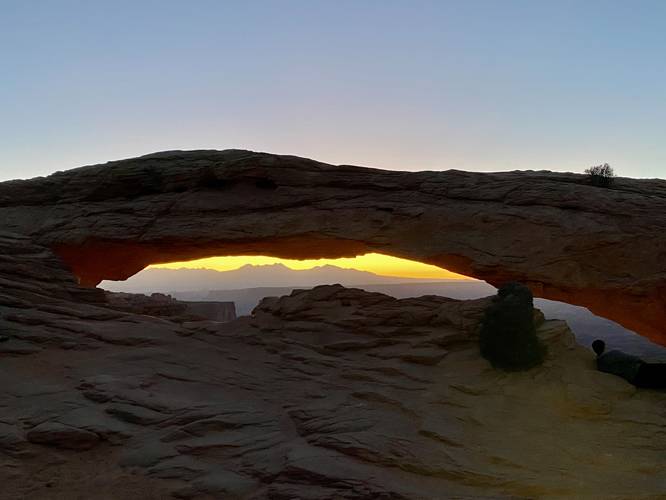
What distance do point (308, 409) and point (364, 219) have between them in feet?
31.2

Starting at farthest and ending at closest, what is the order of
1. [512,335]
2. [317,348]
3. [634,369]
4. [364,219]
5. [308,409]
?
[364,219]
[317,348]
[512,335]
[634,369]
[308,409]

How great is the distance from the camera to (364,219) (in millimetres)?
20797

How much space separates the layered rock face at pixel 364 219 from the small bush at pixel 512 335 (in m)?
2.80

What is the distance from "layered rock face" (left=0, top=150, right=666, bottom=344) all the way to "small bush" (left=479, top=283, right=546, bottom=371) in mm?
2795

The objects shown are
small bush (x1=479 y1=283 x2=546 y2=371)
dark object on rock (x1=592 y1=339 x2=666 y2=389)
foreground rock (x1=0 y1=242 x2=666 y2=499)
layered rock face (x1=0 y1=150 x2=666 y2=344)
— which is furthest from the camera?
layered rock face (x1=0 y1=150 x2=666 y2=344)

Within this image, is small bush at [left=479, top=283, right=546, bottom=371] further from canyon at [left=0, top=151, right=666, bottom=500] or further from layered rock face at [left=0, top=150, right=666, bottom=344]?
layered rock face at [left=0, top=150, right=666, bottom=344]

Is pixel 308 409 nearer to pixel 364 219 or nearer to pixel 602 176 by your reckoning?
pixel 364 219

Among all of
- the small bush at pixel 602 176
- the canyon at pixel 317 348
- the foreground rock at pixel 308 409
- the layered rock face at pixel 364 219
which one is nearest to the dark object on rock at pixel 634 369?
the foreground rock at pixel 308 409

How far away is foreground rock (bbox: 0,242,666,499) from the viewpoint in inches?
409

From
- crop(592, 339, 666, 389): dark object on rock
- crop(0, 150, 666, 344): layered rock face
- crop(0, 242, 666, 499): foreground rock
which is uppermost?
crop(0, 150, 666, 344): layered rock face

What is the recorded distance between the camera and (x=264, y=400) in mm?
14125

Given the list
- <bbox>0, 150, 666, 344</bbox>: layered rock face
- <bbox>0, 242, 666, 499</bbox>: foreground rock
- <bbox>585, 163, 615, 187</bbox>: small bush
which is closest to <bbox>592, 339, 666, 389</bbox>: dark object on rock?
<bbox>0, 242, 666, 499</bbox>: foreground rock

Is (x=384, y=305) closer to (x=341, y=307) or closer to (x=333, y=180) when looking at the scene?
(x=341, y=307)

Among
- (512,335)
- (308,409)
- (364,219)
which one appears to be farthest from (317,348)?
(512,335)
